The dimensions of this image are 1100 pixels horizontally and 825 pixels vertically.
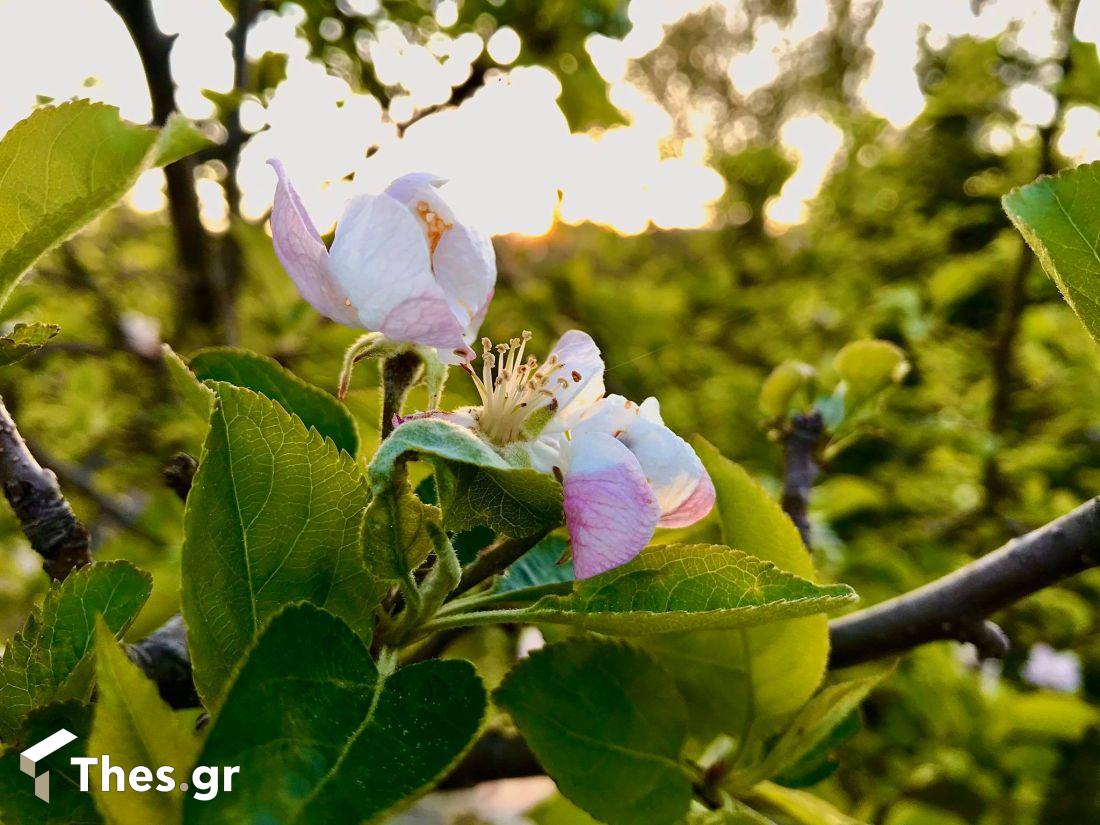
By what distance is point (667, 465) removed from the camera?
1.37ft

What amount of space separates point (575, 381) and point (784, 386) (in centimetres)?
44

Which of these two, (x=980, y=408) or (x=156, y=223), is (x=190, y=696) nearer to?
(x=980, y=408)

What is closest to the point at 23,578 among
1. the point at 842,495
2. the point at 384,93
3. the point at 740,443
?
the point at 384,93

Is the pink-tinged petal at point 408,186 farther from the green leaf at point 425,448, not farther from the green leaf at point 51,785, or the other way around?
the green leaf at point 51,785

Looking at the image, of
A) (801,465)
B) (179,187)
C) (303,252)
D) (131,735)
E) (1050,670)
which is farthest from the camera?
(1050,670)

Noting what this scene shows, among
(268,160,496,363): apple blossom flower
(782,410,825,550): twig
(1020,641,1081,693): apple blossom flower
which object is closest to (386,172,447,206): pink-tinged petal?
(268,160,496,363): apple blossom flower

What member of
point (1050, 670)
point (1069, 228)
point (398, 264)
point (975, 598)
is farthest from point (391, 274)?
point (1050, 670)

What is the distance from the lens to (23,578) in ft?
6.19

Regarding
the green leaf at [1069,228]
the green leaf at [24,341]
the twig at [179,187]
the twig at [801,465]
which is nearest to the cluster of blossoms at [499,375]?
the green leaf at [24,341]

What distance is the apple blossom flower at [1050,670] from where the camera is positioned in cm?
189

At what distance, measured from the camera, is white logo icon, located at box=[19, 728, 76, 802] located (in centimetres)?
35

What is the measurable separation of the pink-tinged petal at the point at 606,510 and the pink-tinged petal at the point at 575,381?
0.06 meters

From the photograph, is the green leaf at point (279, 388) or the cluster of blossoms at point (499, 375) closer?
the cluster of blossoms at point (499, 375)

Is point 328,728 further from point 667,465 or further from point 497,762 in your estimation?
point 497,762
